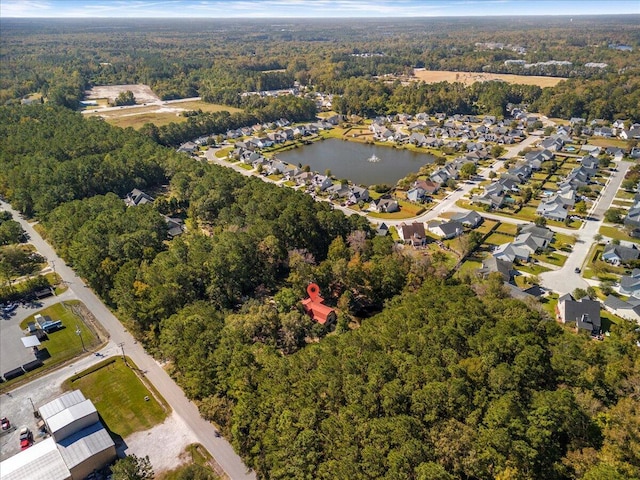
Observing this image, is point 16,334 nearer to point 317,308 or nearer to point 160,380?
point 160,380

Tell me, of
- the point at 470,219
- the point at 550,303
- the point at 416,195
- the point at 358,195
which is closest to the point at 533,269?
the point at 550,303

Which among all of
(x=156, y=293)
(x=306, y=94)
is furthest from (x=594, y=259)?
(x=306, y=94)

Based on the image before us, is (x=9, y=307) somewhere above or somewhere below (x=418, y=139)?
below

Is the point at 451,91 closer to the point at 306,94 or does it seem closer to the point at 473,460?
the point at 306,94

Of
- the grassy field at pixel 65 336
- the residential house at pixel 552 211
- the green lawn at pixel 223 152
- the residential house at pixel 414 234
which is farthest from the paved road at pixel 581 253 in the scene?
the green lawn at pixel 223 152

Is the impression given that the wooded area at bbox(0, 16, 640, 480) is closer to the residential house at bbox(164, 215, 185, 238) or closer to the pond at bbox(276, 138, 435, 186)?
the residential house at bbox(164, 215, 185, 238)
